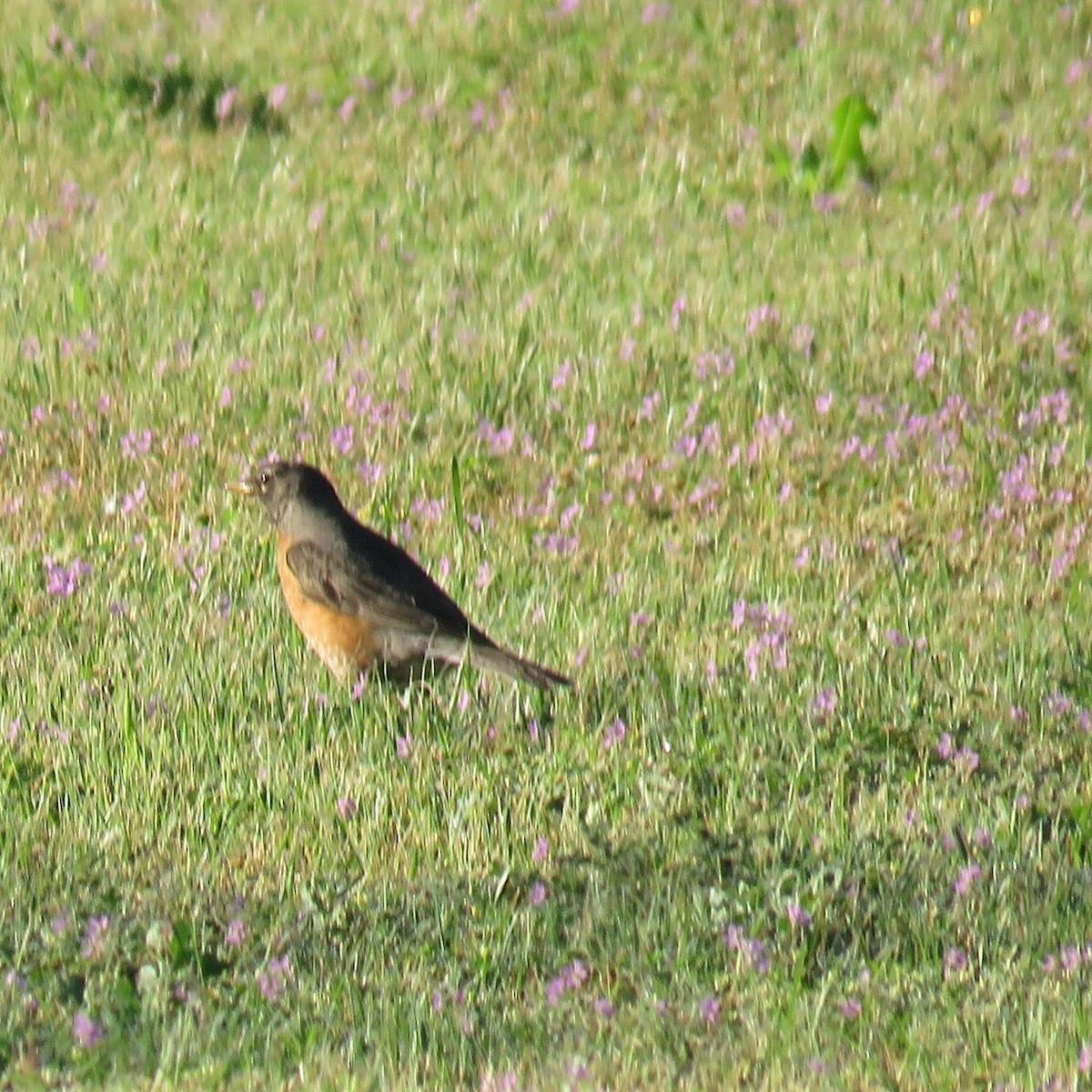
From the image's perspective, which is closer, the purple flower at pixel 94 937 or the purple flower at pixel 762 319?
the purple flower at pixel 94 937

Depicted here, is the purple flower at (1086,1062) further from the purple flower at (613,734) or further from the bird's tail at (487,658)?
the bird's tail at (487,658)

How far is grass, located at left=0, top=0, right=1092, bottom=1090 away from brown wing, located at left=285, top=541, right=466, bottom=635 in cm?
24

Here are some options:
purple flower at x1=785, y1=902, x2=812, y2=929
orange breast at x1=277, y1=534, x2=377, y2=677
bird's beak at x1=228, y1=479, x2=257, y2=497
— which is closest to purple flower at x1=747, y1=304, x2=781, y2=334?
bird's beak at x1=228, y1=479, x2=257, y2=497

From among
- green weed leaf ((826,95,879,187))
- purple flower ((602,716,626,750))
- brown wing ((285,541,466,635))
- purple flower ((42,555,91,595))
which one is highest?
green weed leaf ((826,95,879,187))

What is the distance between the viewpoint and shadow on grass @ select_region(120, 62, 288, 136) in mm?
13172

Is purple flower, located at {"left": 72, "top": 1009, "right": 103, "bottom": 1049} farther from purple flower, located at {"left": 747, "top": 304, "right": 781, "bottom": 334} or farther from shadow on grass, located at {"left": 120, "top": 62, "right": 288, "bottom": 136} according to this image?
shadow on grass, located at {"left": 120, "top": 62, "right": 288, "bottom": 136}

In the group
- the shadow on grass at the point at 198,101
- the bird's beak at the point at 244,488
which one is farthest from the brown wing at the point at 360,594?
the shadow on grass at the point at 198,101

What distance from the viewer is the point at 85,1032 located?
15.6 feet

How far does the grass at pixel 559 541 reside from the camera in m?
5.11

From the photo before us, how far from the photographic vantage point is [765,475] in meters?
9.03

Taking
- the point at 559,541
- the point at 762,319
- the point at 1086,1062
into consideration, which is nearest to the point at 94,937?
the point at 1086,1062

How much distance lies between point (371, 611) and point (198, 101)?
686 centimetres

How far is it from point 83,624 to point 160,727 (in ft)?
3.50

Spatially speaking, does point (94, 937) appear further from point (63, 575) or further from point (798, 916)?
point (63, 575)
